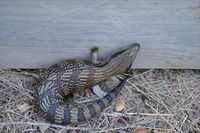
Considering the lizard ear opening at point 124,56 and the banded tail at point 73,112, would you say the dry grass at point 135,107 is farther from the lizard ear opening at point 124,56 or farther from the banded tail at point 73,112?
the lizard ear opening at point 124,56

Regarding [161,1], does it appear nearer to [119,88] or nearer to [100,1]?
[100,1]

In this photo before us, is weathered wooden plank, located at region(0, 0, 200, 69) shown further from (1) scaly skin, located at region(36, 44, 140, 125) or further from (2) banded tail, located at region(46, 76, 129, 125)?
(2) banded tail, located at region(46, 76, 129, 125)

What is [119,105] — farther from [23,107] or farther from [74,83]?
[23,107]

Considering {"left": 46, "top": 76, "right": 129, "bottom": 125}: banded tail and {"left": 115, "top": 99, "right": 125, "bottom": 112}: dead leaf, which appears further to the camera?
{"left": 115, "top": 99, "right": 125, "bottom": 112}: dead leaf

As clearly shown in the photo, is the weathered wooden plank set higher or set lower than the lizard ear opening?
higher

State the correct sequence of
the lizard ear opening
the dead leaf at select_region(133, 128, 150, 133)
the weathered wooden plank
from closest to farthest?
the weathered wooden plank < the dead leaf at select_region(133, 128, 150, 133) < the lizard ear opening

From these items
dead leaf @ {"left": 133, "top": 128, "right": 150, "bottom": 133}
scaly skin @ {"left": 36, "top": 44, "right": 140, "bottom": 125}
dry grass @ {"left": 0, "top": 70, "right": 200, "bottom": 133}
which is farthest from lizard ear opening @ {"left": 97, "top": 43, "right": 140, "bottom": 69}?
dead leaf @ {"left": 133, "top": 128, "right": 150, "bottom": 133}

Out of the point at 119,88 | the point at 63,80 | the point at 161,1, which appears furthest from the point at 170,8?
the point at 63,80

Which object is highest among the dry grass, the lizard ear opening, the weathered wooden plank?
the weathered wooden plank

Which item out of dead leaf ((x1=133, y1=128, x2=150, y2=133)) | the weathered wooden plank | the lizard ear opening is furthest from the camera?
the lizard ear opening
